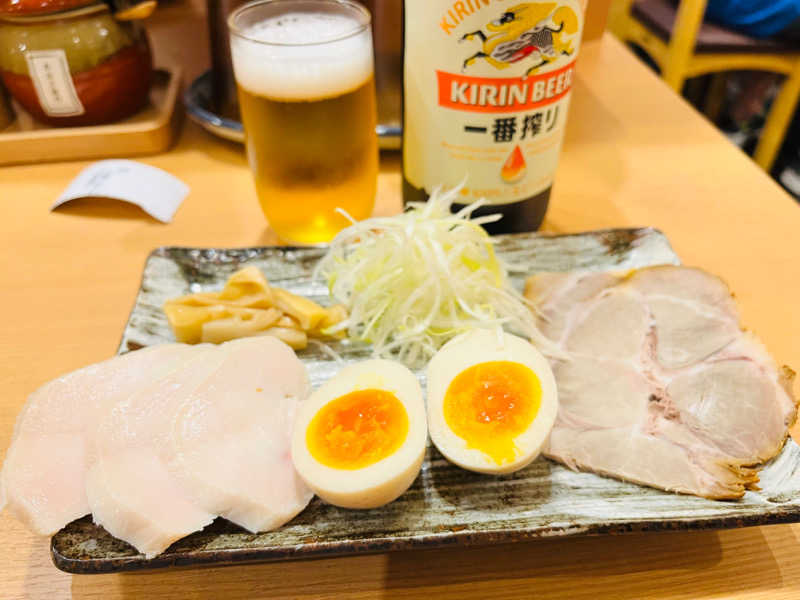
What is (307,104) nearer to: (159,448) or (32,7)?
(159,448)

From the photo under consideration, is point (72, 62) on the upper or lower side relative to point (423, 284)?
upper

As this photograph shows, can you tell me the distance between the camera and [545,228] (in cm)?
156

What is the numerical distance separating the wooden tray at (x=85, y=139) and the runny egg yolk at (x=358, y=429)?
1.25m

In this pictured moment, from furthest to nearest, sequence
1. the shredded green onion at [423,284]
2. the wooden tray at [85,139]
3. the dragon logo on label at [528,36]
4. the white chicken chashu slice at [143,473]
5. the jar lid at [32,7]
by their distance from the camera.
Answer: the wooden tray at [85,139], the jar lid at [32,7], the shredded green onion at [423,284], the dragon logo on label at [528,36], the white chicken chashu slice at [143,473]

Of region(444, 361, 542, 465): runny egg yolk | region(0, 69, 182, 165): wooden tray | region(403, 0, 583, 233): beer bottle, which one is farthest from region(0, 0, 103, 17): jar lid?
region(444, 361, 542, 465): runny egg yolk

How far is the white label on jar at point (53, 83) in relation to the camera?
60.2 inches

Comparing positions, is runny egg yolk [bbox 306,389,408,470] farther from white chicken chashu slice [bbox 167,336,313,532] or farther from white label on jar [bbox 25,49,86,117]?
white label on jar [bbox 25,49,86,117]

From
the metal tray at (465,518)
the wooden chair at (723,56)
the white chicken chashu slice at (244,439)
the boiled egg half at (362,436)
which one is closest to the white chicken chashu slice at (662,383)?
the metal tray at (465,518)

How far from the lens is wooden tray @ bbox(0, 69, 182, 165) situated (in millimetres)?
1715

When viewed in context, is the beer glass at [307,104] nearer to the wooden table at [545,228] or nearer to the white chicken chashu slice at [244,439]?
the wooden table at [545,228]

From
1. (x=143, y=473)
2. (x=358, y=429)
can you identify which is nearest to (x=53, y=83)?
(x=143, y=473)

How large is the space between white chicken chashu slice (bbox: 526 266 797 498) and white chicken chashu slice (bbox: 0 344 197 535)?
26.4 inches

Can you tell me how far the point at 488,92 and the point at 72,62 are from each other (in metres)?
1.14

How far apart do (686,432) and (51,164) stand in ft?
6.02
